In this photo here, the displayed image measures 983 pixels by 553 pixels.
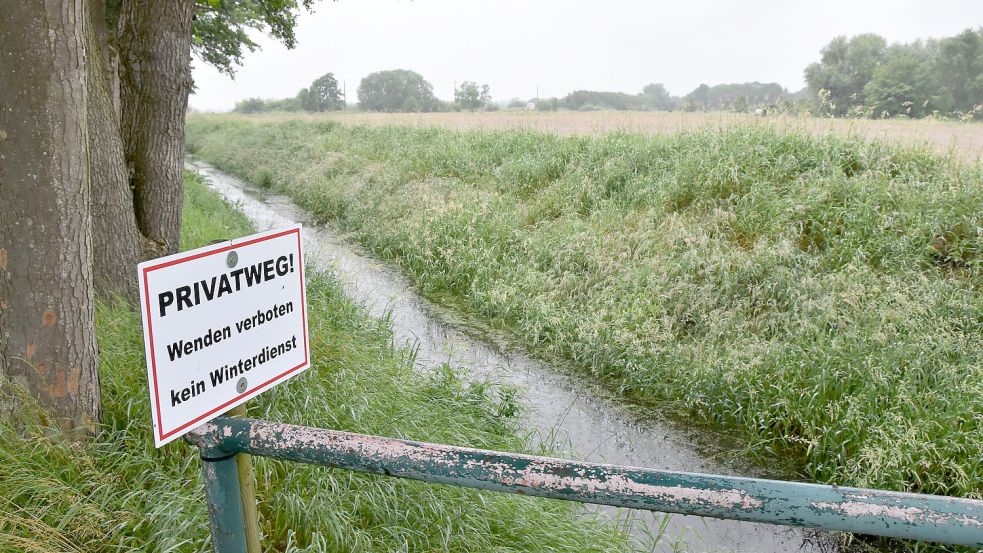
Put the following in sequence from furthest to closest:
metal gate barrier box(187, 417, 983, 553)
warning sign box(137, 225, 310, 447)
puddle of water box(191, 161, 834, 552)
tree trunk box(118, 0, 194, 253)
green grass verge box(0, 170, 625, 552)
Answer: tree trunk box(118, 0, 194, 253) → puddle of water box(191, 161, 834, 552) → green grass verge box(0, 170, 625, 552) → warning sign box(137, 225, 310, 447) → metal gate barrier box(187, 417, 983, 553)

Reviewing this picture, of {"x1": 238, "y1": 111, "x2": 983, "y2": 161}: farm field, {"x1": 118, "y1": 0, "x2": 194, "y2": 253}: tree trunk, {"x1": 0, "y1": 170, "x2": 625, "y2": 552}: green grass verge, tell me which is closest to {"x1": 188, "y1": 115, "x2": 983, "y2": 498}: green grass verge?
{"x1": 238, "y1": 111, "x2": 983, "y2": 161}: farm field

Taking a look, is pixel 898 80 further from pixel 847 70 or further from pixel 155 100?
pixel 155 100

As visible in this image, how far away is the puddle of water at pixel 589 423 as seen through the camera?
3738 millimetres

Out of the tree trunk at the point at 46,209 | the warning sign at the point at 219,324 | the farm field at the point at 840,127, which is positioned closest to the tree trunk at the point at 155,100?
the tree trunk at the point at 46,209

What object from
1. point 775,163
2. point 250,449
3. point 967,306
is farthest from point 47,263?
point 775,163

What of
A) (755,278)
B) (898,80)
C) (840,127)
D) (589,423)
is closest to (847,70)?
(898,80)

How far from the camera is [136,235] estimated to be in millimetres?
4391

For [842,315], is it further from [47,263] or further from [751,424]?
[47,263]

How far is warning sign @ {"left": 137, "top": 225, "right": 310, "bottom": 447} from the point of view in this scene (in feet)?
4.24

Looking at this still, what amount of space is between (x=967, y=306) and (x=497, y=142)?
30.8ft

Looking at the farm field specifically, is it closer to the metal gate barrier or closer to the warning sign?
the metal gate barrier

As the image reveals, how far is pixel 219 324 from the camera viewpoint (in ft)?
4.75

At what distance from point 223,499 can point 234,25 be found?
1430 cm

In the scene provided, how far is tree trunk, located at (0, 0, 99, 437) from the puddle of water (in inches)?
114
